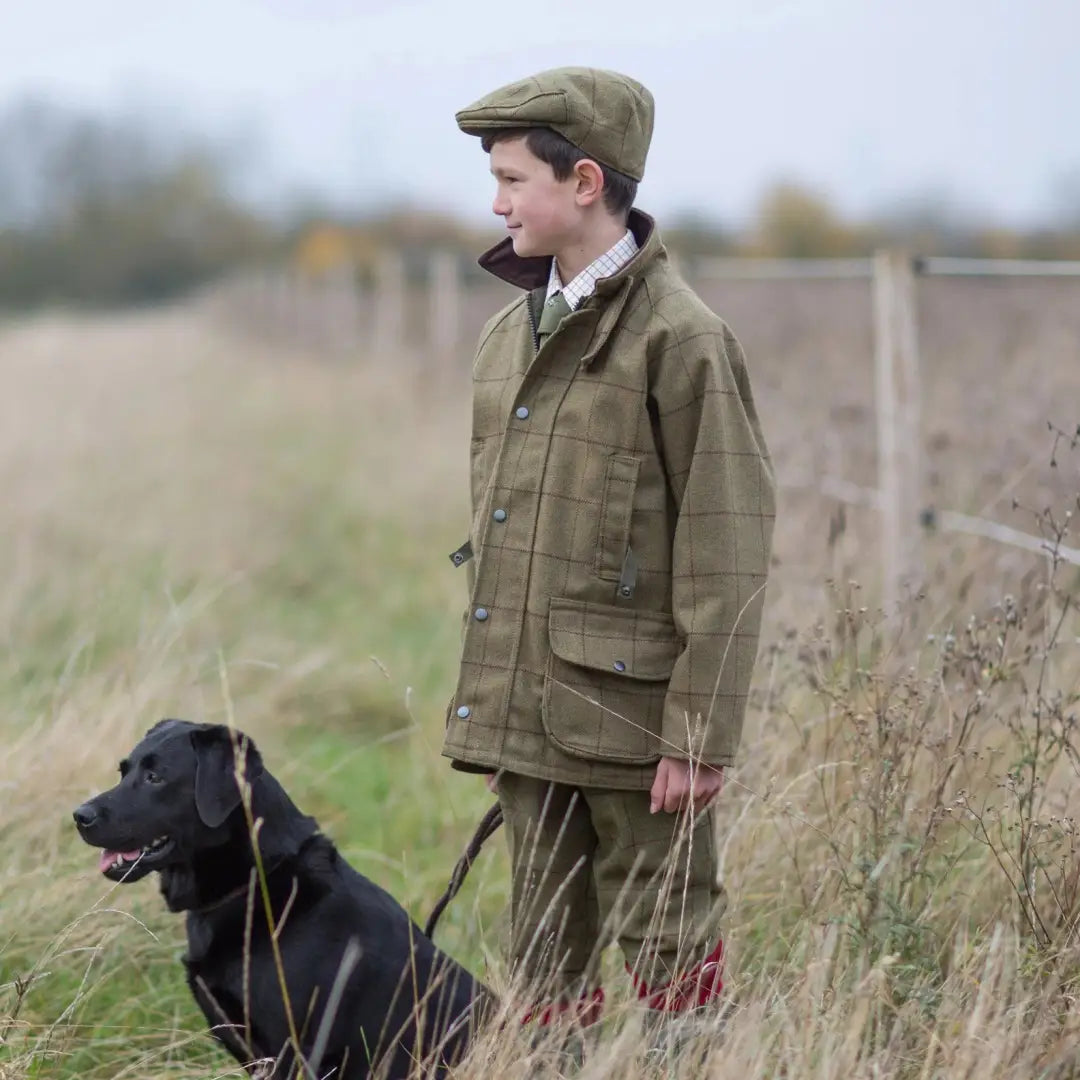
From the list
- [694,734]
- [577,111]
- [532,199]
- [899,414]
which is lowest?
[694,734]

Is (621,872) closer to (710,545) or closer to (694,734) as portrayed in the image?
(694,734)

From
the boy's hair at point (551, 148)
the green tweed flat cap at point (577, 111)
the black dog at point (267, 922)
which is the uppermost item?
the green tweed flat cap at point (577, 111)

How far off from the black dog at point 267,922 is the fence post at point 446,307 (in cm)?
962

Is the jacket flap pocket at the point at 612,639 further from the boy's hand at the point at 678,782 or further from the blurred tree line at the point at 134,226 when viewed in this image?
the blurred tree line at the point at 134,226

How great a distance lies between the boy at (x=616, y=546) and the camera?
96.3 inches

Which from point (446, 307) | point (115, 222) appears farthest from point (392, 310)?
point (115, 222)

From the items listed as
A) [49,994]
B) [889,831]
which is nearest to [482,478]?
[889,831]

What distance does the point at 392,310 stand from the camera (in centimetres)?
1452

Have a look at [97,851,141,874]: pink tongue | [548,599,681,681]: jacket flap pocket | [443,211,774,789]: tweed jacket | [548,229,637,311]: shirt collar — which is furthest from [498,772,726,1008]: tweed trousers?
[548,229,637,311]: shirt collar

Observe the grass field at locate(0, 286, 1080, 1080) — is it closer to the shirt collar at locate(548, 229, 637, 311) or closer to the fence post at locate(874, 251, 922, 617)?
the fence post at locate(874, 251, 922, 617)

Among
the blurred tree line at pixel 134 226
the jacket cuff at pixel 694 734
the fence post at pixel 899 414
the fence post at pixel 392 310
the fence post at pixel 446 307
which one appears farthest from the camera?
the blurred tree line at pixel 134 226

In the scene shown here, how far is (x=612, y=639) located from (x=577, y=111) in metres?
0.89

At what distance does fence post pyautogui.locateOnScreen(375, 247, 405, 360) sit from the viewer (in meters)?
14.2

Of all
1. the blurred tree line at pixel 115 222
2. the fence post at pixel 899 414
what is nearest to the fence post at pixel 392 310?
the fence post at pixel 899 414
